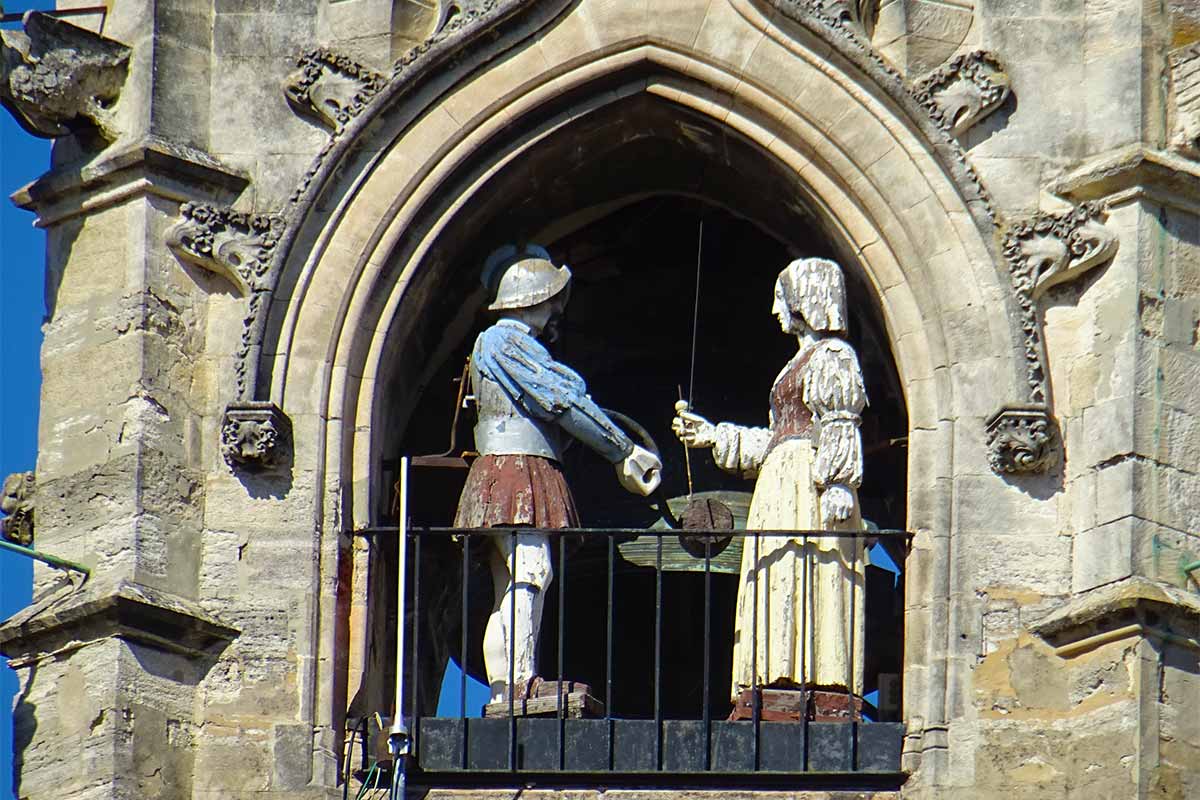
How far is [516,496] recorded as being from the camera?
61.0 feet

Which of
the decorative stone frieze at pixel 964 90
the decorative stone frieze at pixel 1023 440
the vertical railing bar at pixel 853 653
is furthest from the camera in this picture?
the decorative stone frieze at pixel 964 90

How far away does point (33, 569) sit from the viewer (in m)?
18.2

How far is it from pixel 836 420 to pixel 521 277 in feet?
4.60

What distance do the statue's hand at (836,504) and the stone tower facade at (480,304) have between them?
0.99ft

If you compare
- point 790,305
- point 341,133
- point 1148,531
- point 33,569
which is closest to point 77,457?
point 33,569

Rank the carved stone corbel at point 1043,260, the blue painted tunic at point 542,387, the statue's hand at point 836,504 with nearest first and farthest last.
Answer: the carved stone corbel at point 1043,260 → the statue's hand at point 836,504 → the blue painted tunic at point 542,387

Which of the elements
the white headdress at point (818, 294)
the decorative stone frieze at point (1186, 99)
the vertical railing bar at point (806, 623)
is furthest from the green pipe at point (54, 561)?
the decorative stone frieze at point (1186, 99)

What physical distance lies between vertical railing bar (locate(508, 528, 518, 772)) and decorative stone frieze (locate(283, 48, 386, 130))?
5.74ft

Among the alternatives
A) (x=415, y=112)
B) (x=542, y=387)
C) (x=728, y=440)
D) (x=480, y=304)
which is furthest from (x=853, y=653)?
(x=415, y=112)

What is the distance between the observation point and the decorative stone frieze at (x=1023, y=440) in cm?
1806

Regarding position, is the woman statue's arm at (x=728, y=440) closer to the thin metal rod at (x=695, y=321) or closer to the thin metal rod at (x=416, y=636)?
the thin metal rod at (x=695, y=321)

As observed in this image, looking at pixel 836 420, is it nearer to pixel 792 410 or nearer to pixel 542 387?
pixel 792 410

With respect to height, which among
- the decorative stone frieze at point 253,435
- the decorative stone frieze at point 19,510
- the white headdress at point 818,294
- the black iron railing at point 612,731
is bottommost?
the black iron railing at point 612,731

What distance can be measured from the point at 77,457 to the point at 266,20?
1910 millimetres
